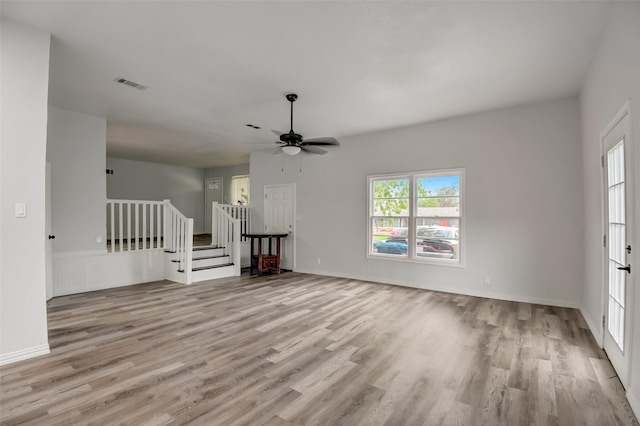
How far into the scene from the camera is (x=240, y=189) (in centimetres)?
1099

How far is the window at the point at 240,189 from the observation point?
427 inches

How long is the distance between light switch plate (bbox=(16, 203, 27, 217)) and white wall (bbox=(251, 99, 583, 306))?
16.4 feet

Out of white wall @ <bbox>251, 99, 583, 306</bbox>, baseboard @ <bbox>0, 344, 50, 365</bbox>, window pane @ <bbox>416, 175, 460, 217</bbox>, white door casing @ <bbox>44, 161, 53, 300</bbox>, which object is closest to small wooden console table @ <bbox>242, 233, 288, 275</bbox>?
white wall @ <bbox>251, 99, 583, 306</bbox>

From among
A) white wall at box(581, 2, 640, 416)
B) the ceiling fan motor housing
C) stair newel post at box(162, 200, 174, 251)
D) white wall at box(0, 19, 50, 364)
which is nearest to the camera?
white wall at box(581, 2, 640, 416)

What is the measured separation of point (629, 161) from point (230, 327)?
3.99 m

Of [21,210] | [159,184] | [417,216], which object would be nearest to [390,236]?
[417,216]

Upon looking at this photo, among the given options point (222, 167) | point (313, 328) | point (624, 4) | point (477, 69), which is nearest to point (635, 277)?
point (624, 4)

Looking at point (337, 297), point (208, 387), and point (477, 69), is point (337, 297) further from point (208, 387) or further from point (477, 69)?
point (477, 69)

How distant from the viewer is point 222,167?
452 inches

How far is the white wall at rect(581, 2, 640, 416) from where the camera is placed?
7.03 ft

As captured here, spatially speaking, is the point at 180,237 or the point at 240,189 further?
the point at 240,189

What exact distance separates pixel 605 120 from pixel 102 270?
7.39 m

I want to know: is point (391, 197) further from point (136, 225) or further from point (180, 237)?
point (136, 225)

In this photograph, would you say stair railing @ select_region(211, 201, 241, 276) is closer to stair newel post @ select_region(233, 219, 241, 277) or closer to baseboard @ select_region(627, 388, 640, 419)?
stair newel post @ select_region(233, 219, 241, 277)
